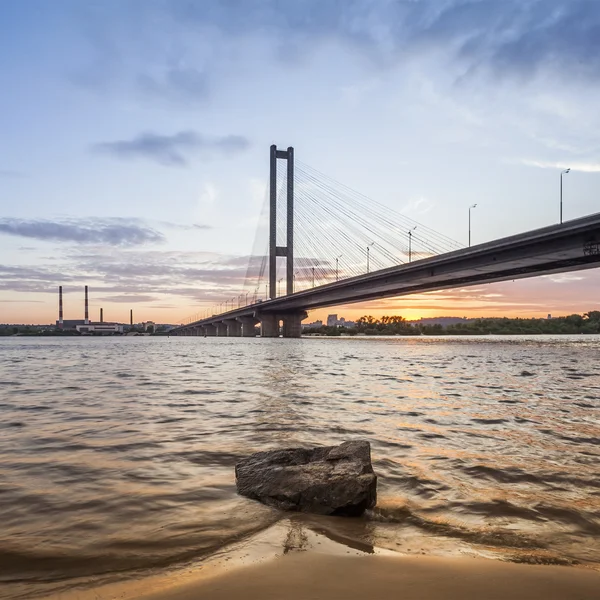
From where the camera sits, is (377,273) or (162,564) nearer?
(162,564)

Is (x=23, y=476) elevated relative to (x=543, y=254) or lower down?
lower down

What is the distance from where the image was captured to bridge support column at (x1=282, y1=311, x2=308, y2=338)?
87.6m

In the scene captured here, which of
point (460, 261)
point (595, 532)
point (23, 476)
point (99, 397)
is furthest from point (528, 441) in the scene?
point (460, 261)

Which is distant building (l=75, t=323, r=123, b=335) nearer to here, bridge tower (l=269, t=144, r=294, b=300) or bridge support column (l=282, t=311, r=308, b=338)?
bridge support column (l=282, t=311, r=308, b=338)

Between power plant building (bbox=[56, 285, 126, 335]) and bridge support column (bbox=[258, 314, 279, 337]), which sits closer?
bridge support column (bbox=[258, 314, 279, 337])

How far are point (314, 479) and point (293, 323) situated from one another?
84417 millimetres

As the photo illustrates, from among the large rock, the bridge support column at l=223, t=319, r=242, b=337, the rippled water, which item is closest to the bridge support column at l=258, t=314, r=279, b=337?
the bridge support column at l=223, t=319, r=242, b=337

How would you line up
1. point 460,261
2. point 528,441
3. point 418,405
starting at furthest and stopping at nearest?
point 460,261 < point 418,405 < point 528,441

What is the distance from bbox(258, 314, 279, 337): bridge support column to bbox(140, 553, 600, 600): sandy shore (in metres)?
85.9

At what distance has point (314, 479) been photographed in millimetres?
4141

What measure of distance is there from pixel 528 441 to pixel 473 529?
11.2 ft

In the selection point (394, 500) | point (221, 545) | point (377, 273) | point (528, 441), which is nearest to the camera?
point (221, 545)

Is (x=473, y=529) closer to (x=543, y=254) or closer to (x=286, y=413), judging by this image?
(x=286, y=413)

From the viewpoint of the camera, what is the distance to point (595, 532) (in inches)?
135
